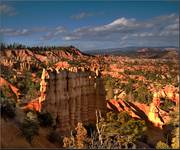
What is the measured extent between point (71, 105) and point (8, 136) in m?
9.58

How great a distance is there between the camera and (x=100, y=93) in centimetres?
3950

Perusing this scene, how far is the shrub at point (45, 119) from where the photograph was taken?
33034 mm

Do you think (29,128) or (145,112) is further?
(145,112)

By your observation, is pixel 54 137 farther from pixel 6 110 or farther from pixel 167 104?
pixel 167 104

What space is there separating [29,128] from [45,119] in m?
4.28

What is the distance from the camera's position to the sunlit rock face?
1357 inches

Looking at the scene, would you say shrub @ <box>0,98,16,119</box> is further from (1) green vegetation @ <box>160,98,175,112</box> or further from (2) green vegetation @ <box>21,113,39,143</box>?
→ (1) green vegetation @ <box>160,98,175,112</box>

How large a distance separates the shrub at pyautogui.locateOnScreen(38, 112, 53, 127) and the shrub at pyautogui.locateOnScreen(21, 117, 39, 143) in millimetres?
2941

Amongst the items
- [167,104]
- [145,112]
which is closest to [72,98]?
[145,112]

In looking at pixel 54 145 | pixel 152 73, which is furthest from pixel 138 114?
pixel 152 73

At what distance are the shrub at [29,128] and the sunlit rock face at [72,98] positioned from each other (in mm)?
4455

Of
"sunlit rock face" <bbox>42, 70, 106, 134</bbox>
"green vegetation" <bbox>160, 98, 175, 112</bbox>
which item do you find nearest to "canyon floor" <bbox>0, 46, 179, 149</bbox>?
"sunlit rock face" <bbox>42, 70, 106, 134</bbox>

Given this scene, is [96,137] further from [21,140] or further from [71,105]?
[21,140]

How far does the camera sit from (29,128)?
29016mm
